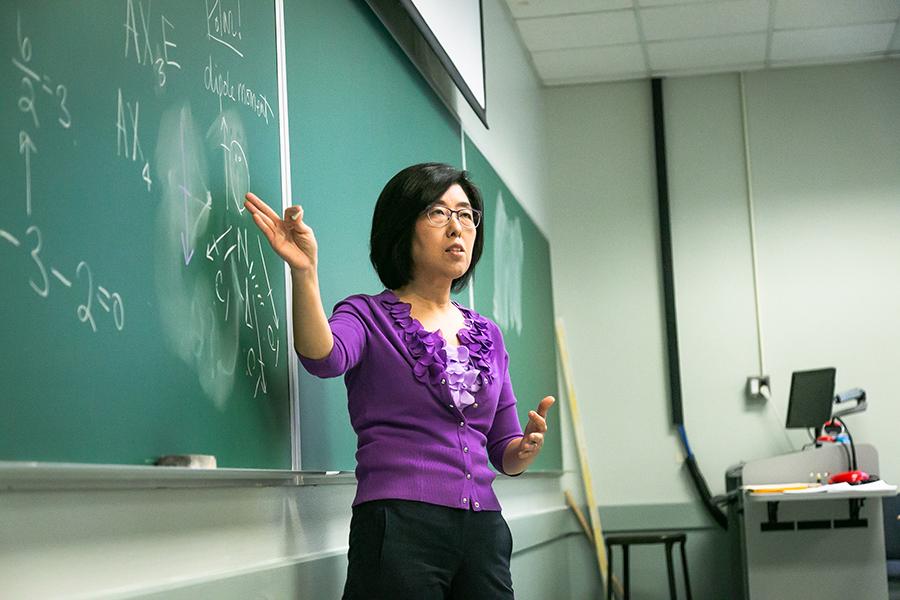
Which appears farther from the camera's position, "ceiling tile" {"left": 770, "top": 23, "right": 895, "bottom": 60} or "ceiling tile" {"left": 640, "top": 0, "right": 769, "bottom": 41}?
"ceiling tile" {"left": 770, "top": 23, "right": 895, "bottom": 60}

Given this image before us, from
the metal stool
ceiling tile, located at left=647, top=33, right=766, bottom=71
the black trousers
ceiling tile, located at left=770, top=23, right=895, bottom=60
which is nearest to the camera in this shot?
the black trousers

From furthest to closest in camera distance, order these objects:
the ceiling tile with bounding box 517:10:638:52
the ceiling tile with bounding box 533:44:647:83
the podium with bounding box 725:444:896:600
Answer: the ceiling tile with bounding box 533:44:647:83
the ceiling tile with bounding box 517:10:638:52
the podium with bounding box 725:444:896:600

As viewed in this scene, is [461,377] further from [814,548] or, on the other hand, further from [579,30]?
[579,30]

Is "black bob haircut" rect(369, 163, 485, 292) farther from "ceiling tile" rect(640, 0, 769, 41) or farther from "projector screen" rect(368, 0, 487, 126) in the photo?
"ceiling tile" rect(640, 0, 769, 41)

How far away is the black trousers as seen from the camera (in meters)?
1.78

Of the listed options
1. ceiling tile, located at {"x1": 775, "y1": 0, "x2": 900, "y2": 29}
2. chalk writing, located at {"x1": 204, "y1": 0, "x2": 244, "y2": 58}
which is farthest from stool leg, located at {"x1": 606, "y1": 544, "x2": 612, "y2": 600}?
chalk writing, located at {"x1": 204, "y1": 0, "x2": 244, "y2": 58}

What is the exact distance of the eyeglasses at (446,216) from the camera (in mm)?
2051

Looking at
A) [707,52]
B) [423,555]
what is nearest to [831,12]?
[707,52]

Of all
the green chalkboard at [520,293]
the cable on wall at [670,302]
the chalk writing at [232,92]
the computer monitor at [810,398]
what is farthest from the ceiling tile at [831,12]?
the chalk writing at [232,92]

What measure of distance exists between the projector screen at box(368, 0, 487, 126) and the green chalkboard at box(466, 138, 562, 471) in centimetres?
42

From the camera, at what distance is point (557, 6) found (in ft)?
18.1

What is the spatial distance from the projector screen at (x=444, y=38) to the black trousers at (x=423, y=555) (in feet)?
4.99

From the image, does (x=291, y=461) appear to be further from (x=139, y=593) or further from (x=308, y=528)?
(x=139, y=593)

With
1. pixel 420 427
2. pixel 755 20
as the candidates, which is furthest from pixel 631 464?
pixel 420 427
